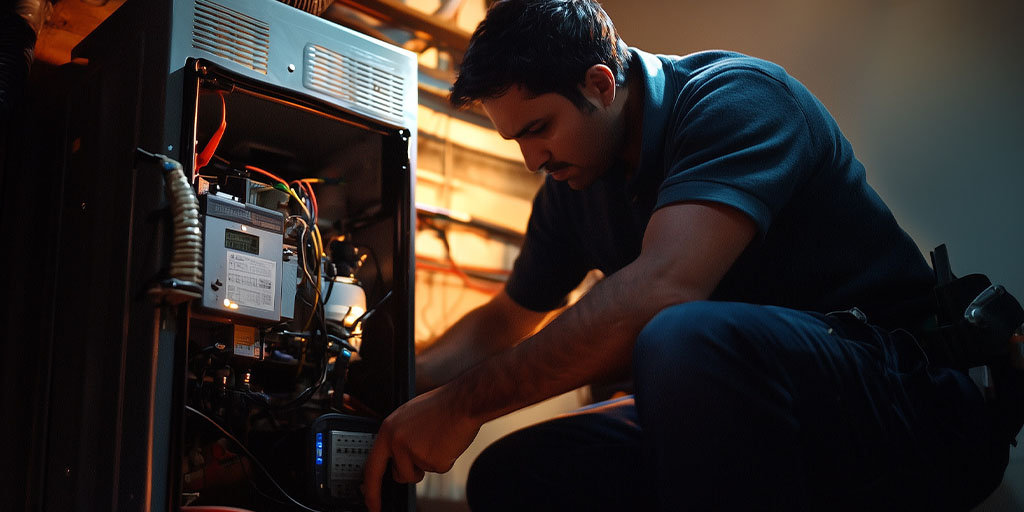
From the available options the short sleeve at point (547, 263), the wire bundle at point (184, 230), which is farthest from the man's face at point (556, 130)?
the wire bundle at point (184, 230)

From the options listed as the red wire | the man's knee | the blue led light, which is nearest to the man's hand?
the blue led light

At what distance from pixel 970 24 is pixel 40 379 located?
2068 millimetres

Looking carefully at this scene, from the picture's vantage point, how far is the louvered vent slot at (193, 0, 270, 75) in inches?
45.4

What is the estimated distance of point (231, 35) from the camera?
1184mm

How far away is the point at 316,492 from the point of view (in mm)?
1161

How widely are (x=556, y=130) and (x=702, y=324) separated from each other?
0.46 meters

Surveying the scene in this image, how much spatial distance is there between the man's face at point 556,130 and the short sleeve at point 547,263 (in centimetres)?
23

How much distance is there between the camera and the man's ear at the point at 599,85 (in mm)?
1236

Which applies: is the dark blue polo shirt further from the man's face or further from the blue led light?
the blue led light

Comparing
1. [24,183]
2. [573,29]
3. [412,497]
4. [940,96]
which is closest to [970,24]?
[940,96]

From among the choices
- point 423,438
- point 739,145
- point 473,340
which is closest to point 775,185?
point 739,145

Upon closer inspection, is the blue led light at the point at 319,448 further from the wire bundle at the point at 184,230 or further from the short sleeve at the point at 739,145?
the short sleeve at the point at 739,145

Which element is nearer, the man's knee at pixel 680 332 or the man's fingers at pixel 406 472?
the man's knee at pixel 680 332

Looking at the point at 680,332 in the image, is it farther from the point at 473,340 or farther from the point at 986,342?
the point at 473,340
